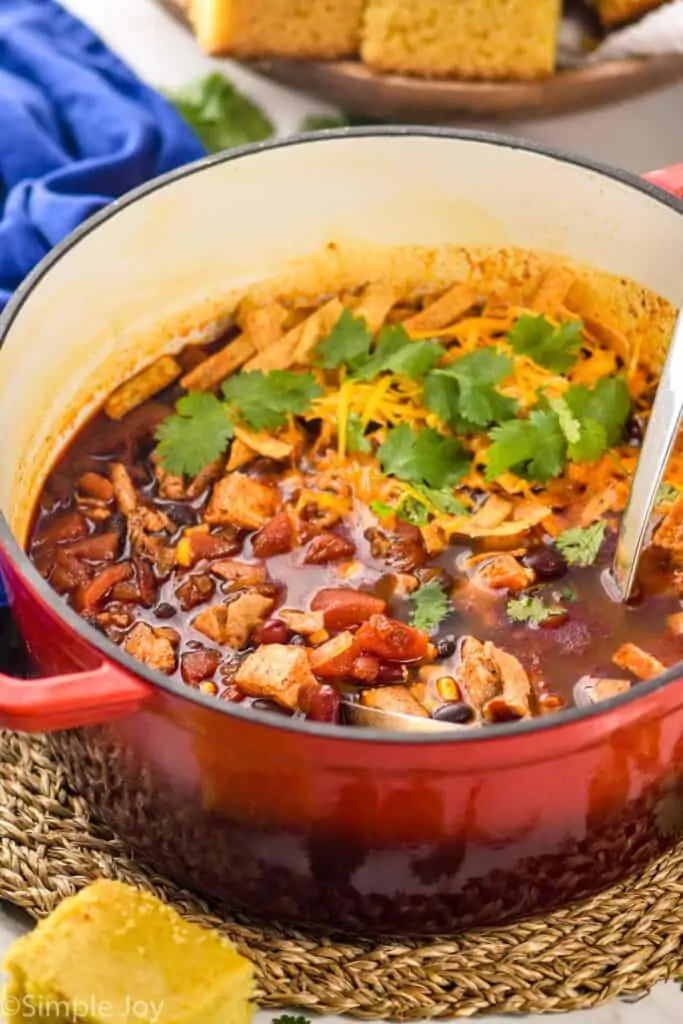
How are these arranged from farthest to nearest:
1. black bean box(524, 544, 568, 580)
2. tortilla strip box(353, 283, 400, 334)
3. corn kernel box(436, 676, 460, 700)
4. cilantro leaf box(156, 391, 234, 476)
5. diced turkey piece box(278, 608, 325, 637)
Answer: tortilla strip box(353, 283, 400, 334), cilantro leaf box(156, 391, 234, 476), black bean box(524, 544, 568, 580), diced turkey piece box(278, 608, 325, 637), corn kernel box(436, 676, 460, 700)

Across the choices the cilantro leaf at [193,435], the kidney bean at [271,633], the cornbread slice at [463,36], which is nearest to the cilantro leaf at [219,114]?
the cornbread slice at [463,36]

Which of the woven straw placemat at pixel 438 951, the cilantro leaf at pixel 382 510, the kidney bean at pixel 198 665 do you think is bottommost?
the woven straw placemat at pixel 438 951

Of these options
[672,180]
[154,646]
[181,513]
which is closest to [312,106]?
[672,180]

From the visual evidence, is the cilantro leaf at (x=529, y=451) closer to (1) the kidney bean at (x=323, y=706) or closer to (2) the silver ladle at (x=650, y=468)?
(2) the silver ladle at (x=650, y=468)

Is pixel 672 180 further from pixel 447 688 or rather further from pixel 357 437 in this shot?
pixel 447 688

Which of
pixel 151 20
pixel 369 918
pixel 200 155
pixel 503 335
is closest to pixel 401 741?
pixel 369 918

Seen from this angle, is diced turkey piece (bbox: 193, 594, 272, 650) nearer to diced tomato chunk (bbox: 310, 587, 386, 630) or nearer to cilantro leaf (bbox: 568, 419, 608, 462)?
diced tomato chunk (bbox: 310, 587, 386, 630)

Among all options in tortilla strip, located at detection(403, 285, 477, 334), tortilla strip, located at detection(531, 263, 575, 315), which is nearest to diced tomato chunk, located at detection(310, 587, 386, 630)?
tortilla strip, located at detection(403, 285, 477, 334)
